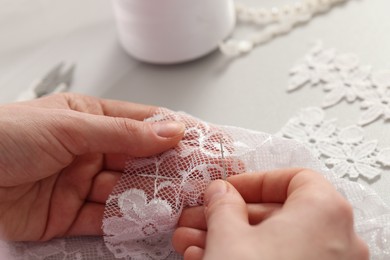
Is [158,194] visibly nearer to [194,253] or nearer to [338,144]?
[194,253]

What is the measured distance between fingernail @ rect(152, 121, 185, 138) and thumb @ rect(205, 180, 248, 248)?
108 mm

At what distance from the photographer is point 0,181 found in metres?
0.70

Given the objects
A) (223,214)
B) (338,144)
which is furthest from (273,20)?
(223,214)

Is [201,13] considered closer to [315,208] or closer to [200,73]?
[200,73]

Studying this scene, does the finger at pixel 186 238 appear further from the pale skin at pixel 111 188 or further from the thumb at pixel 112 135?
the thumb at pixel 112 135

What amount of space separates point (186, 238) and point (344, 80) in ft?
1.32

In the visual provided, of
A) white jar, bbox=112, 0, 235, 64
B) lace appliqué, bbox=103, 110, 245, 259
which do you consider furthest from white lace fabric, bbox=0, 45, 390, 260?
white jar, bbox=112, 0, 235, 64

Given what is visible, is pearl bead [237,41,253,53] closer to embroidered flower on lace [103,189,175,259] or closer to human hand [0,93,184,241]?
human hand [0,93,184,241]

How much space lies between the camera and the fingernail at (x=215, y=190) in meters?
0.61

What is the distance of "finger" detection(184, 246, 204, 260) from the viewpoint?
1.94 feet

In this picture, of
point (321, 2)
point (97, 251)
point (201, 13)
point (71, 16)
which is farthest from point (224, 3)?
point (97, 251)

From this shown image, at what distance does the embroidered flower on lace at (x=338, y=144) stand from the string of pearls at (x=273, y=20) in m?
0.21

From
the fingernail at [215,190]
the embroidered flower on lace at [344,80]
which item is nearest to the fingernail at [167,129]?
the fingernail at [215,190]

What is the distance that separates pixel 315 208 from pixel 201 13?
495 mm
